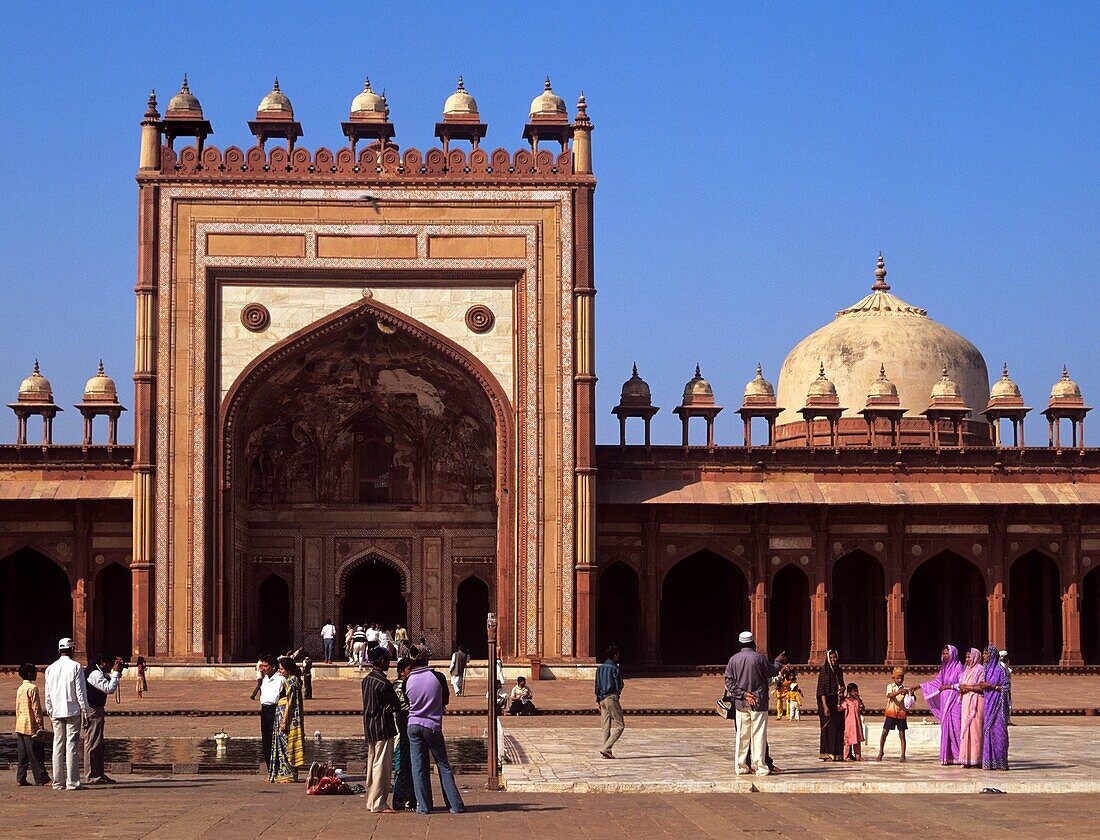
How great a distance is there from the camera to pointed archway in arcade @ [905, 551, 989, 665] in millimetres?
34562

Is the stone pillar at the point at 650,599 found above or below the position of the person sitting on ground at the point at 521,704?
above

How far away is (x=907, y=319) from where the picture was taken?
4234cm

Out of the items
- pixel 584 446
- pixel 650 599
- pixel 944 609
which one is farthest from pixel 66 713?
pixel 944 609

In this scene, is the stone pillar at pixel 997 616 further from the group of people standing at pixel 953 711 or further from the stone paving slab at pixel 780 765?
the group of people standing at pixel 953 711

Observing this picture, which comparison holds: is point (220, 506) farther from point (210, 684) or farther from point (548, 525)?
point (548, 525)

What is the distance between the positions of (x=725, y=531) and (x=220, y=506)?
915cm

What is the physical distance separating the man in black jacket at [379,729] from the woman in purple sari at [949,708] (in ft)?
17.5

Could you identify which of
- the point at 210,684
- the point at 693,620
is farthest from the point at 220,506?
the point at 693,620

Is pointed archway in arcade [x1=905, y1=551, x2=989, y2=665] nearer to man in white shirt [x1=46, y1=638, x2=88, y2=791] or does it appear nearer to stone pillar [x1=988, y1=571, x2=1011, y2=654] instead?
stone pillar [x1=988, y1=571, x2=1011, y2=654]

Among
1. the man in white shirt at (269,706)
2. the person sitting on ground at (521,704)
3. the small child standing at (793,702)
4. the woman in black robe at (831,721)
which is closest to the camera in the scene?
the man in white shirt at (269,706)

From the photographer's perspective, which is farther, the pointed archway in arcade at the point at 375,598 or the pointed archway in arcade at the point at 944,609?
the pointed archway in arcade at the point at 375,598

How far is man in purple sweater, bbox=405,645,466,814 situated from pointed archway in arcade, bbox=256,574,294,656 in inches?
893

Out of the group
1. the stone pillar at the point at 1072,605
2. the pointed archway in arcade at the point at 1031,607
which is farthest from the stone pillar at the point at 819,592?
the pointed archway in arcade at the point at 1031,607

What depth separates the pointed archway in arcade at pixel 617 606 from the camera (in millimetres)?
35156
